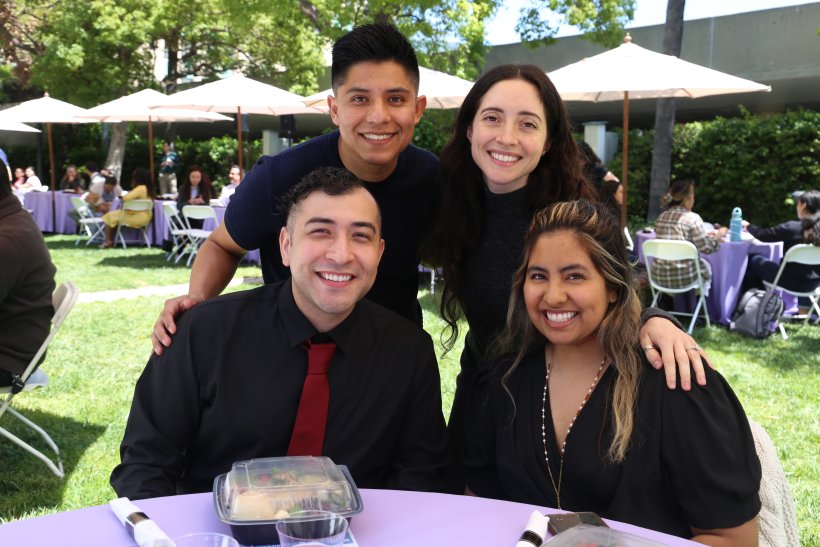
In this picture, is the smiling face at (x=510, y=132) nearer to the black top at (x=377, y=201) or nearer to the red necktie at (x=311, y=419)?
the black top at (x=377, y=201)

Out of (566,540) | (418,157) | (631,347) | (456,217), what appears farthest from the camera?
(418,157)

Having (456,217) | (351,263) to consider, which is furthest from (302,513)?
(456,217)

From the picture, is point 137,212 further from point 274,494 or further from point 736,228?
point 274,494

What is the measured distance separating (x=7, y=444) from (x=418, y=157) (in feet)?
11.5

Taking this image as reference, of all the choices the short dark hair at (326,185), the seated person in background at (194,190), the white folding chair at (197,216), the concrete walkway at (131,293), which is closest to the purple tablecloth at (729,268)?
the concrete walkway at (131,293)

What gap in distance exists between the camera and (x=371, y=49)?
2729mm

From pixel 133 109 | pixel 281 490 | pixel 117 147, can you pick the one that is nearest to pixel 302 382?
pixel 281 490

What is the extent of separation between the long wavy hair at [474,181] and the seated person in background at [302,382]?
1.55ft

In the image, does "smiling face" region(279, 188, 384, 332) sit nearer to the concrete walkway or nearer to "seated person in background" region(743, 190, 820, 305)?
"seated person in background" region(743, 190, 820, 305)

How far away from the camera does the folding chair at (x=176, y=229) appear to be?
1324cm

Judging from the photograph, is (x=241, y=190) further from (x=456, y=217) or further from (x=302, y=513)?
(x=302, y=513)

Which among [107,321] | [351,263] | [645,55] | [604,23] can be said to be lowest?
[107,321]

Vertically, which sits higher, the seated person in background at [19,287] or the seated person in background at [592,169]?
the seated person in background at [592,169]

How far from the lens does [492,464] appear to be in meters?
2.30
